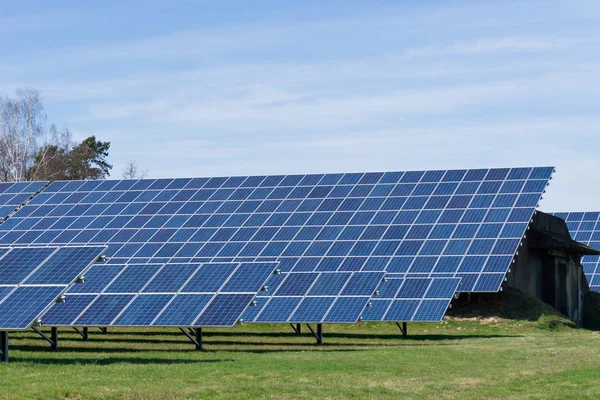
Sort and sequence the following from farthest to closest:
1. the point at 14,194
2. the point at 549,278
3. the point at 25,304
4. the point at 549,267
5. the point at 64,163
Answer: the point at 64,163, the point at 14,194, the point at 549,278, the point at 549,267, the point at 25,304

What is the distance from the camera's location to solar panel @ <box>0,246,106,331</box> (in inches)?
816

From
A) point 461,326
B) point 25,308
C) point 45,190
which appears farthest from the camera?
point 45,190

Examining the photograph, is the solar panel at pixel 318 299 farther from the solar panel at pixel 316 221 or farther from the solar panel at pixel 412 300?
the solar panel at pixel 316 221

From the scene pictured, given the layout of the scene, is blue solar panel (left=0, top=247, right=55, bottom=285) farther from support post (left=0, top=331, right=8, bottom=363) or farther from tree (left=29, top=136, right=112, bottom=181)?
tree (left=29, top=136, right=112, bottom=181)

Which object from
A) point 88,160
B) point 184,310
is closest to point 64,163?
point 88,160

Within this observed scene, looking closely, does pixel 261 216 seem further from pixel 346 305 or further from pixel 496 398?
pixel 496 398

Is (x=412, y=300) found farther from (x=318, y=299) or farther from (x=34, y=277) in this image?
(x=34, y=277)

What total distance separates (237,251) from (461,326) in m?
10.7

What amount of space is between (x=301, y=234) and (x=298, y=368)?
80.9ft

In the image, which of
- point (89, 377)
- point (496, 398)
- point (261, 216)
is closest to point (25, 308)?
point (89, 377)

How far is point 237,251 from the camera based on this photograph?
43938 millimetres

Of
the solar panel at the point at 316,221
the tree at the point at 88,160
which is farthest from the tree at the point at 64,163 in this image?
the solar panel at the point at 316,221

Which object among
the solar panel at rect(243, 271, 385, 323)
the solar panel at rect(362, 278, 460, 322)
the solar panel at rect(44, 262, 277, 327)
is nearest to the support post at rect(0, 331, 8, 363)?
the solar panel at rect(44, 262, 277, 327)

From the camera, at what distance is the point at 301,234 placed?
44.6 m
